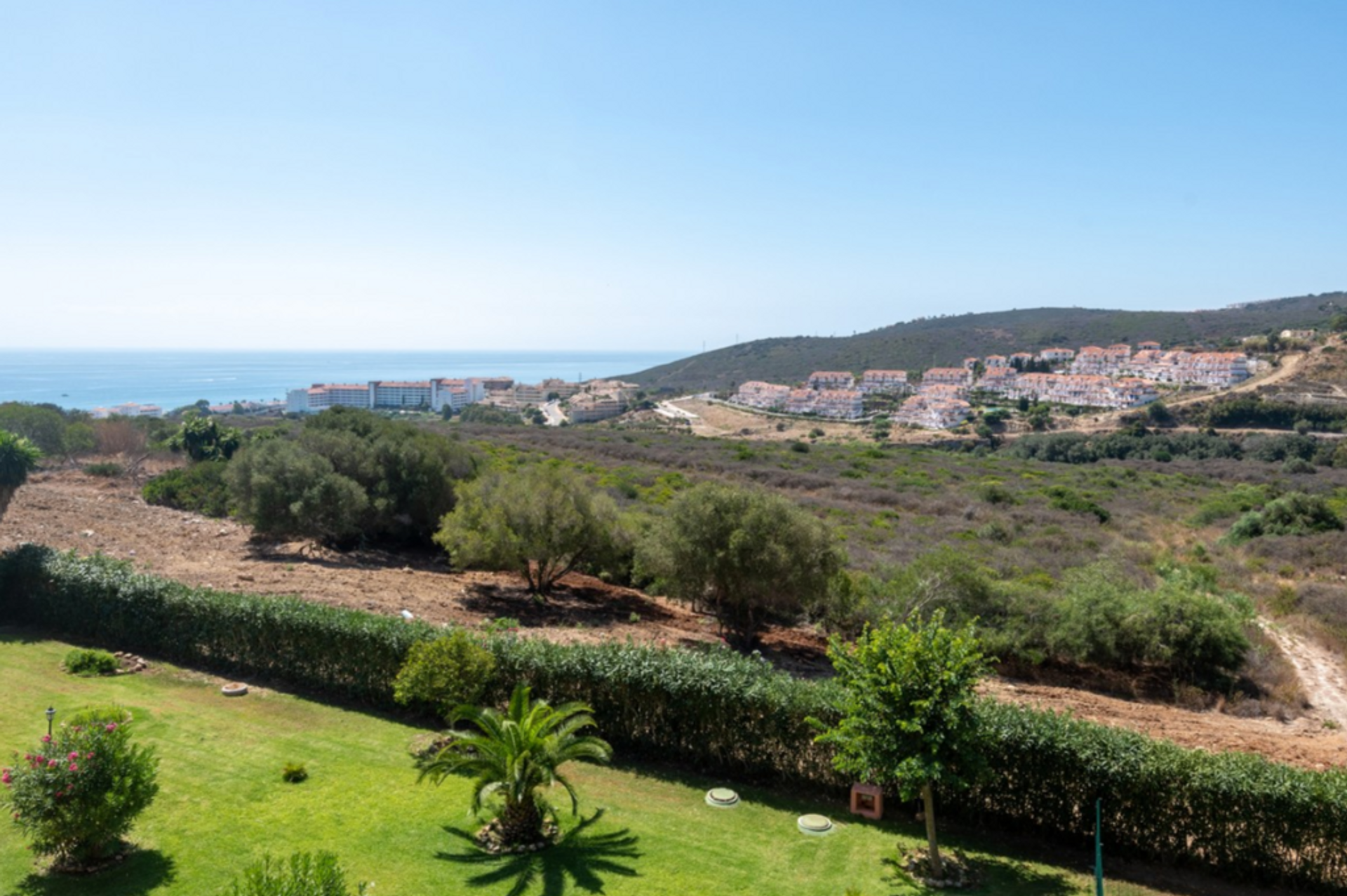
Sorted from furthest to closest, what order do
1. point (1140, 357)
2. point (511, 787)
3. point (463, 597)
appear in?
point (1140, 357), point (463, 597), point (511, 787)

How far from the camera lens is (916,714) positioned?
352 inches

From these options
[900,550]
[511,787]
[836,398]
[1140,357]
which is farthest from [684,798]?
[1140,357]

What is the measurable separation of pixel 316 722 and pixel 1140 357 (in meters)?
144

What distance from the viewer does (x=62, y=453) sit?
134 ft

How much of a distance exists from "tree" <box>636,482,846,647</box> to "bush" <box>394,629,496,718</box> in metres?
7.21

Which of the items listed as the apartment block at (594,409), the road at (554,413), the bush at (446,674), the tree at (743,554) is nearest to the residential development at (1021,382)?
the apartment block at (594,409)

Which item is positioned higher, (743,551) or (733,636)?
(743,551)

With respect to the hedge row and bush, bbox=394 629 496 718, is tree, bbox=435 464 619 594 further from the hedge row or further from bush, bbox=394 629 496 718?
bush, bbox=394 629 496 718

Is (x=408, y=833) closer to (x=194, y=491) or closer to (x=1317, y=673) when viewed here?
(x=1317, y=673)

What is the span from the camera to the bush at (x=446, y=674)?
12.4m

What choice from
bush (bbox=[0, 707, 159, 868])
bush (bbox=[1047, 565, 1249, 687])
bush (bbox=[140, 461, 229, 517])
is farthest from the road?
bush (bbox=[0, 707, 159, 868])

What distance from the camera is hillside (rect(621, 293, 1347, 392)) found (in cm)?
15088

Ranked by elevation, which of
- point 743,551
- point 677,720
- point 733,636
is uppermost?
point 743,551

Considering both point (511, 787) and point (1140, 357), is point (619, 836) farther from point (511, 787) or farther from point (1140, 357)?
point (1140, 357)
